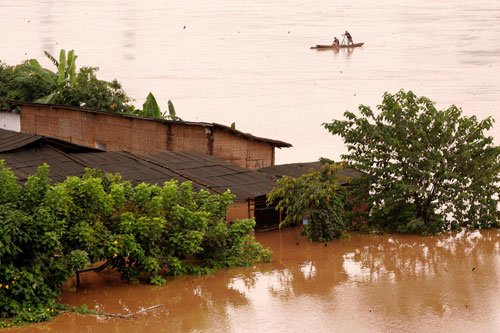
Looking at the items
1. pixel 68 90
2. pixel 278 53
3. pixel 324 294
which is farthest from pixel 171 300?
pixel 278 53

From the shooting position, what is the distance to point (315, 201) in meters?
16.4

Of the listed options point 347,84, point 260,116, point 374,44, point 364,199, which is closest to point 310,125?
point 260,116

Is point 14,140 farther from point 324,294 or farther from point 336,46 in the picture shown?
point 336,46

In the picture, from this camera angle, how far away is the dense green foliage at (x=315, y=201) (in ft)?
53.8

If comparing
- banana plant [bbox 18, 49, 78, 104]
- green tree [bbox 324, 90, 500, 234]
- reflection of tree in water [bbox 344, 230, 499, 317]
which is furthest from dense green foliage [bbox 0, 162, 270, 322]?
banana plant [bbox 18, 49, 78, 104]

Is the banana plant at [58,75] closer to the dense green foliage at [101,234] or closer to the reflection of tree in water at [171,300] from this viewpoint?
the dense green foliage at [101,234]

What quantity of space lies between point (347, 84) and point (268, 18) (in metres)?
26.0

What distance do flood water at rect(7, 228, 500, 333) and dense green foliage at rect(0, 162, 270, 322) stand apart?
305mm

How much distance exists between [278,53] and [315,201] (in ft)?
97.5

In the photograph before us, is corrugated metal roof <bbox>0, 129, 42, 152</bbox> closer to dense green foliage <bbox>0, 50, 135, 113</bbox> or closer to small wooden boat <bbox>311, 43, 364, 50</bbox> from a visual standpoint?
dense green foliage <bbox>0, 50, 135, 113</bbox>

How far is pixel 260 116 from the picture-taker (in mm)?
30969

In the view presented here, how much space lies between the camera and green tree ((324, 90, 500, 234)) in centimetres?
1741

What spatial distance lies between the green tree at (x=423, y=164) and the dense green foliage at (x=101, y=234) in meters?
3.32

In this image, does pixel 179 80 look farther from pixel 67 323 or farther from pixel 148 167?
pixel 67 323
